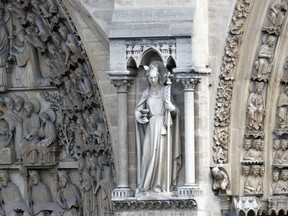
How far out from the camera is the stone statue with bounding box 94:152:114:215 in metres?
20.1

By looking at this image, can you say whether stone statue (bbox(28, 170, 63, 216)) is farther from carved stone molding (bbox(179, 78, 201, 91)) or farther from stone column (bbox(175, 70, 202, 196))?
carved stone molding (bbox(179, 78, 201, 91))

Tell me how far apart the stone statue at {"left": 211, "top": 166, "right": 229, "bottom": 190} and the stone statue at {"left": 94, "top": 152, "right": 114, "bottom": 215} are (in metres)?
1.10

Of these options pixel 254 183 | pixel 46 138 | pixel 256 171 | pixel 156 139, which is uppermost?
pixel 46 138

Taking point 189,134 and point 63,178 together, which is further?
point 63,178

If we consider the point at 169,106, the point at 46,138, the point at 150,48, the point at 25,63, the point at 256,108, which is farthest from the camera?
the point at 25,63

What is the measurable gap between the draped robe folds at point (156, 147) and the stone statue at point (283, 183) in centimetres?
100

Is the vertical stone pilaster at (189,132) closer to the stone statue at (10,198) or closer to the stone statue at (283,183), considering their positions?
the stone statue at (283,183)

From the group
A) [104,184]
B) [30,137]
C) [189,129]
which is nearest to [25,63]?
[30,137]

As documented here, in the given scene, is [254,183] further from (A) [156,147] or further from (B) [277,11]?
(B) [277,11]

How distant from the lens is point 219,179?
19.5m

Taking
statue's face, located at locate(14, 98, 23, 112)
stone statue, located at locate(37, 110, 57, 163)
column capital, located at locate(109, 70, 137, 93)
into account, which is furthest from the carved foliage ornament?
statue's face, located at locate(14, 98, 23, 112)

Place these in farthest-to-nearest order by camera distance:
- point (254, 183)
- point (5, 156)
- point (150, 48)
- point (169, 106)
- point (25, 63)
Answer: point (5, 156) → point (25, 63) → point (254, 183) → point (150, 48) → point (169, 106)

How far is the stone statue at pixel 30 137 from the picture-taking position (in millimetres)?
20828

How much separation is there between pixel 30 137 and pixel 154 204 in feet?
6.45
